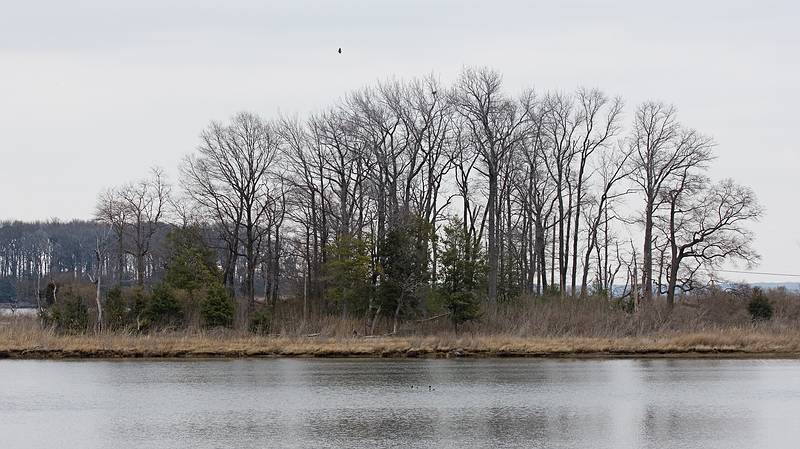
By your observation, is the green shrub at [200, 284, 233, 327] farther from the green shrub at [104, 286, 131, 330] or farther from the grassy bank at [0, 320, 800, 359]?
the grassy bank at [0, 320, 800, 359]

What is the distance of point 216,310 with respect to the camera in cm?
5147

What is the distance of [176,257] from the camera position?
62656mm

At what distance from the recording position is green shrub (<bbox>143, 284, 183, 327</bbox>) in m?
51.1

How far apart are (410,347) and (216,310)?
490 inches

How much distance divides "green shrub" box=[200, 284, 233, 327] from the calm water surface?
1235 centimetres

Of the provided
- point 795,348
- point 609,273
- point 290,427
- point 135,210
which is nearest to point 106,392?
point 290,427

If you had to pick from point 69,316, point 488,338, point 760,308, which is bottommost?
point 488,338

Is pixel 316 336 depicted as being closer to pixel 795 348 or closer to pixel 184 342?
pixel 184 342

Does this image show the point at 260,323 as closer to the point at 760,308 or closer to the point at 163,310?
the point at 163,310

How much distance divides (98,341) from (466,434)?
27.2 meters

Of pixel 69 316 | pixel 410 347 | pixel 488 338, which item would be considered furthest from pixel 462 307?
pixel 69 316

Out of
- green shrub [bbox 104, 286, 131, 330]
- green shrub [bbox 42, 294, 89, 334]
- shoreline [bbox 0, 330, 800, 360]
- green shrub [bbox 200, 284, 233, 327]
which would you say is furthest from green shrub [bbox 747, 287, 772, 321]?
green shrub [bbox 42, 294, 89, 334]

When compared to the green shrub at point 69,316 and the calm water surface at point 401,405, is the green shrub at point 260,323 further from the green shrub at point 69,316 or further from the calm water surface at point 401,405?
the calm water surface at point 401,405

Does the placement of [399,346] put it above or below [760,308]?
below
